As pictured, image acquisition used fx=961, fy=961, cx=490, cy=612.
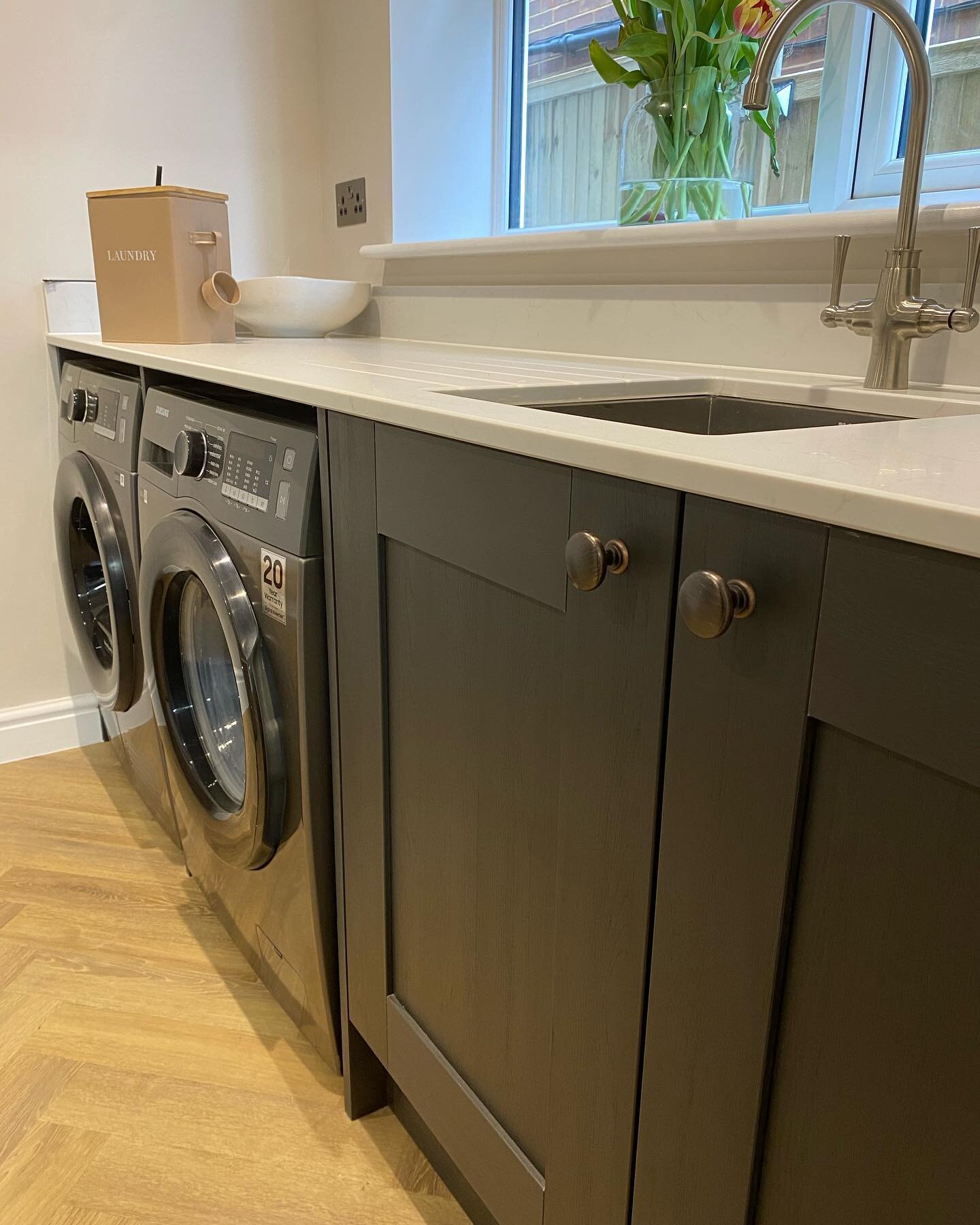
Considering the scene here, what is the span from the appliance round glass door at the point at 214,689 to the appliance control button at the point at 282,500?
0.14 meters

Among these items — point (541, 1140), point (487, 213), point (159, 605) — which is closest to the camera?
point (541, 1140)

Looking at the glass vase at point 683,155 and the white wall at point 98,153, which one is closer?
the glass vase at point 683,155

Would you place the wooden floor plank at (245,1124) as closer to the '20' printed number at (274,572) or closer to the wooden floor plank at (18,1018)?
the wooden floor plank at (18,1018)

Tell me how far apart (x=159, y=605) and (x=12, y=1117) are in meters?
0.75

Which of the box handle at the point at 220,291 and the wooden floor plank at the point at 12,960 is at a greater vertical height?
the box handle at the point at 220,291

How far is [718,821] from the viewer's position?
0.63 metres

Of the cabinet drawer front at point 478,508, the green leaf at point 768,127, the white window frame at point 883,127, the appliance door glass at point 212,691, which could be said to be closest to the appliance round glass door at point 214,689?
the appliance door glass at point 212,691

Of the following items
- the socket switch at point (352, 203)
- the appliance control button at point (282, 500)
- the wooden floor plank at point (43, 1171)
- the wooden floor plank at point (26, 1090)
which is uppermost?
the socket switch at point (352, 203)

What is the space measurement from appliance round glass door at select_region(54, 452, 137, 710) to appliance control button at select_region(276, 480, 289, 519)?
0.76 metres

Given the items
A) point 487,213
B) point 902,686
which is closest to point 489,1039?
point 902,686

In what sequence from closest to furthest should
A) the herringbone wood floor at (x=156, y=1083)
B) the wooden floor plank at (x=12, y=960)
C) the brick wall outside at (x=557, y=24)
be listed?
the herringbone wood floor at (x=156, y=1083) → the wooden floor plank at (x=12, y=960) → the brick wall outside at (x=557, y=24)

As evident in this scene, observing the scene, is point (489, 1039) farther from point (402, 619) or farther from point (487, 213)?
point (487, 213)

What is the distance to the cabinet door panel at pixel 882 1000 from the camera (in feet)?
1.66

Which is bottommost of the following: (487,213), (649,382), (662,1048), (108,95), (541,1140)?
(541,1140)
